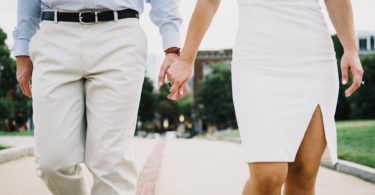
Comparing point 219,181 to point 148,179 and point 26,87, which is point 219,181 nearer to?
point 148,179

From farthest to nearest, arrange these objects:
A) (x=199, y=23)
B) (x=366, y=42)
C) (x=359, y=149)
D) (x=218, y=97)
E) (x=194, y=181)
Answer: (x=366, y=42) < (x=218, y=97) < (x=359, y=149) < (x=194, y=181) < (x=199, y=23)

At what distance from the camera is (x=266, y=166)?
254cm

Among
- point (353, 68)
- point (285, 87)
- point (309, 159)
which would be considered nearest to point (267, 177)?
point (309, 159)

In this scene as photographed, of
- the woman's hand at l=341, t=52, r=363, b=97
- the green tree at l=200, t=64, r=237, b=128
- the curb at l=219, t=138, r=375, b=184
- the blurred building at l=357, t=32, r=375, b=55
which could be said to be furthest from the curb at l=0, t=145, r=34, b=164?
the blurred building at l=357, t=32, r=375, b=55

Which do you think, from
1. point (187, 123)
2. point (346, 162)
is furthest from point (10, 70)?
point (187, 123)

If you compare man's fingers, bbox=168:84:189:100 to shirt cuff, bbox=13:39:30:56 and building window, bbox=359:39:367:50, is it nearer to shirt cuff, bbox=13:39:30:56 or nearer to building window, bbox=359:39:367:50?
shirt cuff, bbox=13:39:30:56

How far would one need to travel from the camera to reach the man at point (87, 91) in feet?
8.87

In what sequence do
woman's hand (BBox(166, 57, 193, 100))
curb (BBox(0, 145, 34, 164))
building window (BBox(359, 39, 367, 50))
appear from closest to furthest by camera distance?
woman's hand (BBox(166, 57, 193, 100)), curb (BBox(0, 145, 34, 164)), building window (BBox(359, 39, 367, 50))

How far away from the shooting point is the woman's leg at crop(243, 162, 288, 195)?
99.7 inches

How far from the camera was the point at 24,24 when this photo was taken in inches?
122

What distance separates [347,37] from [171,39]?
0.98m

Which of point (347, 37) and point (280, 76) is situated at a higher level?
point (347, 37)

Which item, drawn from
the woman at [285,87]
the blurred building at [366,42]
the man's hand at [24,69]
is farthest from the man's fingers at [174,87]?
the blurred building at [366,42]

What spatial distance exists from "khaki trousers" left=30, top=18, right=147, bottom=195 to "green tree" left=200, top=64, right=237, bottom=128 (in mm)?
56792
